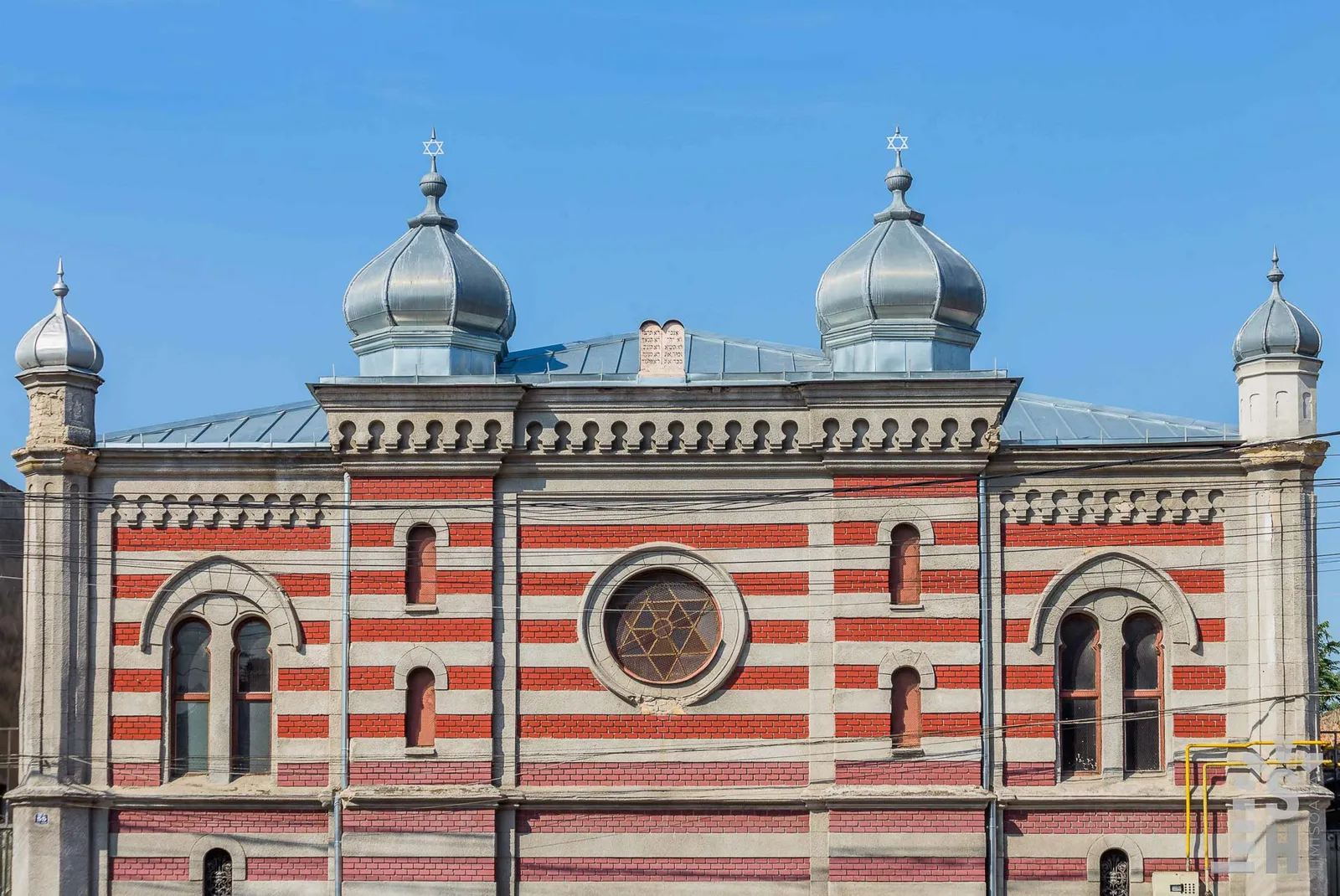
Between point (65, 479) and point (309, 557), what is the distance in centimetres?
321

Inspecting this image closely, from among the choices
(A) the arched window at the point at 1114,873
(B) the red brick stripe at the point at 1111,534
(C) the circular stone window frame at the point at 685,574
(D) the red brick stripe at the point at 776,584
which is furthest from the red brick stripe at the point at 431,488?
(A) the arched window at the point at 1114,873

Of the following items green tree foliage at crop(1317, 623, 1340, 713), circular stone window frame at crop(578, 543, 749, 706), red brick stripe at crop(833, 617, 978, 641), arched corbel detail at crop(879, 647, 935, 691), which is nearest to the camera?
arched corbel detail at crop(879, 647, 935, 691)

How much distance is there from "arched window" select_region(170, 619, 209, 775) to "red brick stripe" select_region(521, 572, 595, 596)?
412 centimetres

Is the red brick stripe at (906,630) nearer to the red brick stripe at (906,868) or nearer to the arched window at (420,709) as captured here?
the red brick stripe at (906,868)

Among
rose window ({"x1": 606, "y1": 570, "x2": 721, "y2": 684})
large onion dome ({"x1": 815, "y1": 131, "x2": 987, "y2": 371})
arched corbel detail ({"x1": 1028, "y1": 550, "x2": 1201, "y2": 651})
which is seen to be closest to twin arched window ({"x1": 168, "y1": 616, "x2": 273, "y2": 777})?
rose window ({"x1": 606, "y1": 570, "x2": 721, "y2": 684})

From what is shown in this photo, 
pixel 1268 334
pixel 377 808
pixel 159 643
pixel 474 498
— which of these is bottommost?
pixel 377 808

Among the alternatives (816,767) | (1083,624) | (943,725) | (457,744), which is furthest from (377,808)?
(1083,624)

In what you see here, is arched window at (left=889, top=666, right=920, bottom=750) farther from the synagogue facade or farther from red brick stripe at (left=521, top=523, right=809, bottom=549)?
red brick stripe at (left=521, top=523, right=809, bottom=549)

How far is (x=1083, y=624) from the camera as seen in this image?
23359 mm

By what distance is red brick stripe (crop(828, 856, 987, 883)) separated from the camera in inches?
883

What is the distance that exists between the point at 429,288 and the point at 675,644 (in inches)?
220

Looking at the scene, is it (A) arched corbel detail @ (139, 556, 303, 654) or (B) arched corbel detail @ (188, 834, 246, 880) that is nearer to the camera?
(B) arched corbel detail @ (188, 834, 246, 880)

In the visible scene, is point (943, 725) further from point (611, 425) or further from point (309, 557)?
point (309, 557)

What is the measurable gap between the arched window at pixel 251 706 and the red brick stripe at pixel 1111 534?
9.43 metres
